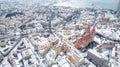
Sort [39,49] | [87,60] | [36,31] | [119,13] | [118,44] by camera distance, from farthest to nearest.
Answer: [119,13] < [36,31] < [118,44] < [39,49] < [87,60]

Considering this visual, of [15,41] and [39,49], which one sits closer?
[39,49]

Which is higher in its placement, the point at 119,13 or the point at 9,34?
the point at 9,34

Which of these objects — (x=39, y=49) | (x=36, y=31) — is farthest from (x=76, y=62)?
(x=36, y=31)

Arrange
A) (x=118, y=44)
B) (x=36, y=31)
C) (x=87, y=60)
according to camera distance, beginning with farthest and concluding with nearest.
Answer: (x=36, y=31)
(x=118, y=44)
(x=87, y=60)

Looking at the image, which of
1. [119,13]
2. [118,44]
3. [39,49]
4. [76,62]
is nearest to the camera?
[76,62]

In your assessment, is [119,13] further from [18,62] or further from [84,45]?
[18,62]

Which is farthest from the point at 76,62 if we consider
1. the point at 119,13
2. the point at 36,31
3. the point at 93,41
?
the point at 119,13

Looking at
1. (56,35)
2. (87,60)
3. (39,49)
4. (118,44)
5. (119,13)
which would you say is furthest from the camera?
(119,13)

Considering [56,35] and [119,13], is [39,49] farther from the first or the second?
[119,13]

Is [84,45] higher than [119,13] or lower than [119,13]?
higher
